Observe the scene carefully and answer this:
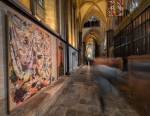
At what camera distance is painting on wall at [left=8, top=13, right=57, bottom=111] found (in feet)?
10.0

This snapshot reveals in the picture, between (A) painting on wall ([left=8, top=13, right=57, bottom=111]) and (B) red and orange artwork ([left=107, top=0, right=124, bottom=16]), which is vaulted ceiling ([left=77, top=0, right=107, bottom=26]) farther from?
(A) painting on wall ([left=8, top=13, right=57, bottom=111])

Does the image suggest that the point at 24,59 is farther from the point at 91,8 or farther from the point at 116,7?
the point at 91,8

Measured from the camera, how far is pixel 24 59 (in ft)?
12.2

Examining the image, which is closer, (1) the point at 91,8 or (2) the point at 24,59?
(2) the point at 24,59

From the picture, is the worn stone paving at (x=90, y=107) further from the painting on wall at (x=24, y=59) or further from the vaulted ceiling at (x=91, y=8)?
the vaulted ceiling at (x=91, y=8)

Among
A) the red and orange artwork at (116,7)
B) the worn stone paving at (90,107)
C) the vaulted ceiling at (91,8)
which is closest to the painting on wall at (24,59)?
the worn stone paving at (90,107)

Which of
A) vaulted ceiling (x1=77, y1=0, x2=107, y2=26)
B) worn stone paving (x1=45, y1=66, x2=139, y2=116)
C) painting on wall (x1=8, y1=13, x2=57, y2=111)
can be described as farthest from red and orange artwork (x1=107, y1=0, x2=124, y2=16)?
vaulted ceiling (x1=77, y1=0, x2=107, y2=26)

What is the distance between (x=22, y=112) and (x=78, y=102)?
6.69 ft

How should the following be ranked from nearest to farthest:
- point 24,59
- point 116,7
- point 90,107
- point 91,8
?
1. point 24,59
2. point 90,107
3. point 116,7
4. point 91,8

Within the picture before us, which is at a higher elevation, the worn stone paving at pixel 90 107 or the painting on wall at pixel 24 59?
the painting on wall at pixel 24 59

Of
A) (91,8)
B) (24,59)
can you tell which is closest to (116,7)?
(24,59)

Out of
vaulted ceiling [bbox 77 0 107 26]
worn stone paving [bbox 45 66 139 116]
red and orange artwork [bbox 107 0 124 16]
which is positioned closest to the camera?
worn stone paving [bbox 45 66 139 116]

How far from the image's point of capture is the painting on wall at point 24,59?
10.0 feet

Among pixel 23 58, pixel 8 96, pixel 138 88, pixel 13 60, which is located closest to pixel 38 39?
pixel 23 58
